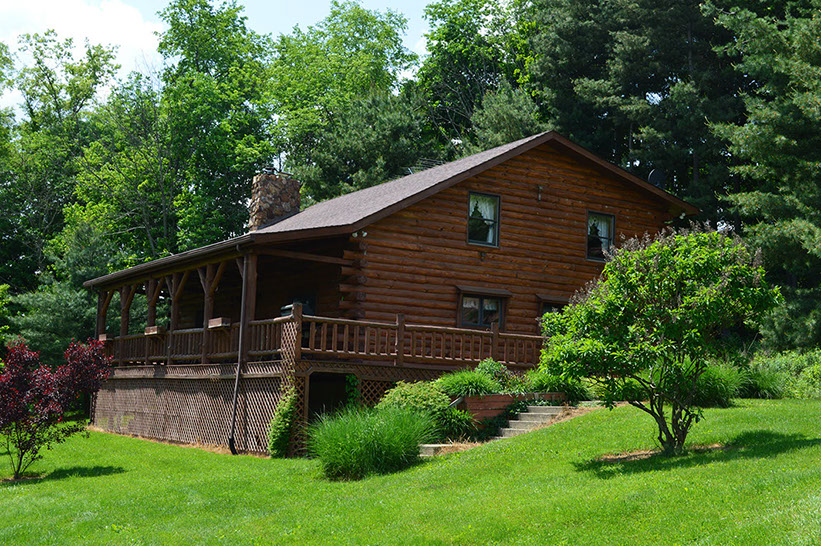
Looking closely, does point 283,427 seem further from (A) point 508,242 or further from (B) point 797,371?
(B) point 797,371

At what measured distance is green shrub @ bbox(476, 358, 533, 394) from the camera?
1921cm

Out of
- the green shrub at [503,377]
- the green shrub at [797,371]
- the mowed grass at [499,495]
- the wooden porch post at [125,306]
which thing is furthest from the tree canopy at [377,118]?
the mowed grass at [499,495]

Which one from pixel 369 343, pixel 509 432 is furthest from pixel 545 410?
pixel 369 343

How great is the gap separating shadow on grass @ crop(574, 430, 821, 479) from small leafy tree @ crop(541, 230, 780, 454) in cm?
53

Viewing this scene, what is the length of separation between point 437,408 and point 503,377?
296 centimetres

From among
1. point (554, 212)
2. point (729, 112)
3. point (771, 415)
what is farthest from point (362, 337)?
point (729, 112)

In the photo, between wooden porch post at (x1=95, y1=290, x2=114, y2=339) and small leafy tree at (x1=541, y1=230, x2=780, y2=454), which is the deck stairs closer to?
small leafy tree at (x1=541, y1=230, x2=780, y2=454)

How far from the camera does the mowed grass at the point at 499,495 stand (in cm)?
940

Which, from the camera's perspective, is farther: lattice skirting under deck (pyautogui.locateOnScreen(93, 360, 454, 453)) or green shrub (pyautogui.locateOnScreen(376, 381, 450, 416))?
lattice skirting under deck (pyautogui.locateOnScreen(93, 360, 454, 453))

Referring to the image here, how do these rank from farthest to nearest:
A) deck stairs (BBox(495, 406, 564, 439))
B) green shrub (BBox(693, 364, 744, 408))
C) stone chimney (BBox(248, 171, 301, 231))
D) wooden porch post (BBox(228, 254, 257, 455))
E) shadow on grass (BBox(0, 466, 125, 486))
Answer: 1. stone chimney (BBox(248, 171, 301, 231))
2. wooden porch post (BBox(228, 254, 257, 455))
3. deck stairs (BBox(495, 406, 564, 439))
4. green shrub (BBox(693, 364, 744, 408))
5. shadow on grass (BBox(0, 466, 125, 486))

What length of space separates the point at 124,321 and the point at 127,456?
30.3ft

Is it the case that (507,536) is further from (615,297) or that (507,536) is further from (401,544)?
(615,297)

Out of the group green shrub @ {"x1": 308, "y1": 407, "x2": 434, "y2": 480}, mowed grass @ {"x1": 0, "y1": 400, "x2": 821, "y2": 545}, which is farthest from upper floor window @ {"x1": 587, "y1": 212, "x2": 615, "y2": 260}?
green shrub @ {"x1": 308, "y1": 407, "x2": 434, "y2": 480}

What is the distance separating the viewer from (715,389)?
17156 millimetres
